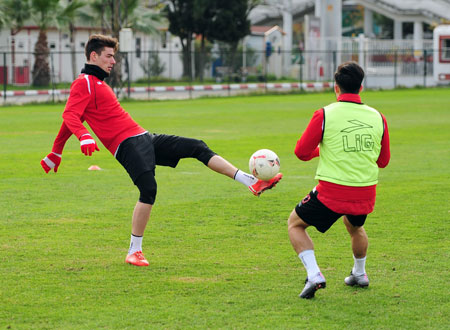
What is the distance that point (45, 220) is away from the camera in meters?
8.97

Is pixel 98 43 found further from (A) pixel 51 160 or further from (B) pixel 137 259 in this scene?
(B) pixel 137 259

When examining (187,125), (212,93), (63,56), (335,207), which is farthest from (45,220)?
(63,56)

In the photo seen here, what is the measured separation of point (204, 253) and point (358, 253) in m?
1.78

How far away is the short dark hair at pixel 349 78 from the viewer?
5.68 m

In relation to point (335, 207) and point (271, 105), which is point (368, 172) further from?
point (271, 105)

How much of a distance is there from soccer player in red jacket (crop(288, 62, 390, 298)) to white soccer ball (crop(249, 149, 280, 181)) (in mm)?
759

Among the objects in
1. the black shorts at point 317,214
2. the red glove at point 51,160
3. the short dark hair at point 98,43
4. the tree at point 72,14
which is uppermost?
the tree at point 72,14

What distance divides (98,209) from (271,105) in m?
21.5

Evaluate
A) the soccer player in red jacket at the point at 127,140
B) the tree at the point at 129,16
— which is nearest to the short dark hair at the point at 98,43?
the soccer player in red jacket at the point at 127,140

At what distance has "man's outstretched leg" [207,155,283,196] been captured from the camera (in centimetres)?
662

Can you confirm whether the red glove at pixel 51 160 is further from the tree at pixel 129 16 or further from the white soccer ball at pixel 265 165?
the tree at pixel 129 16

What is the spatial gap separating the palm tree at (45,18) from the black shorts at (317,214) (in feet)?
130

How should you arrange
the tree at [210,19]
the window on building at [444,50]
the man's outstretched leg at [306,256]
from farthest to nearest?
1. the tree at [210,19]
2. the window on building at [444,50]
3. the man's outstretched leg at [306,256]

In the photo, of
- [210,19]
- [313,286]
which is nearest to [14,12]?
[210,19]
